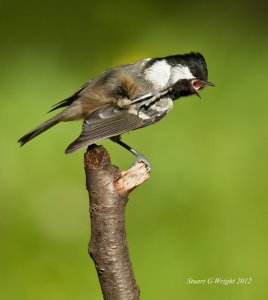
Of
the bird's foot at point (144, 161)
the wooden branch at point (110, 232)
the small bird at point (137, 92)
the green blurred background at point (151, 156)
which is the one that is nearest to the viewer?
the wooden branch at point (110, 232)

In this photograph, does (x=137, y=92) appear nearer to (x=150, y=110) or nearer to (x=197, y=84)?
(x=150, y=110)

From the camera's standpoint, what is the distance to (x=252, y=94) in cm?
436

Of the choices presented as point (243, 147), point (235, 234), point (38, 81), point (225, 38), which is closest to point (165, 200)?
point (235, 234)

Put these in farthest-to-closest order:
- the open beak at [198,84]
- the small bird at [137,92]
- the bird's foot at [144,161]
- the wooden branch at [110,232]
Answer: the open beak at [198,84], the small bird at [137,92], the bird's foot at [144,161], the wooden branch at [110,232]

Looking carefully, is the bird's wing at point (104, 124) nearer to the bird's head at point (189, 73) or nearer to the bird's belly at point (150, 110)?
the bird's belly at point (150, 110)

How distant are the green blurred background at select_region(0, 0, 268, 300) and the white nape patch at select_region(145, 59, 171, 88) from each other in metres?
0.91

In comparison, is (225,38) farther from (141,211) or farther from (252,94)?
(141,211)

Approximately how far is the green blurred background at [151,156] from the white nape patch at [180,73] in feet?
3.06

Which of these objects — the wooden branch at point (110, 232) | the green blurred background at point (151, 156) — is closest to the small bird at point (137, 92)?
the wooden branch at point (110, 232)

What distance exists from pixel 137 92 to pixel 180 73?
0.17 m

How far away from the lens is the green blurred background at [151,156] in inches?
129

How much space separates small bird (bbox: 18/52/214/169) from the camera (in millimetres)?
2561

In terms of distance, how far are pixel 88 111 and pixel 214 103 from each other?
5.62 ft

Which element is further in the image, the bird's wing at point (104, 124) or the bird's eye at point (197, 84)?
the bird's eye at point (197, 84)
